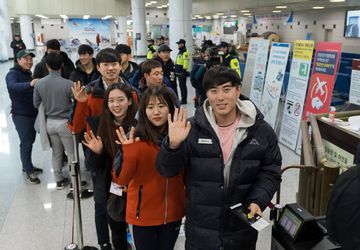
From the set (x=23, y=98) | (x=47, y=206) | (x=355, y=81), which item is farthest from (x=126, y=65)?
(x=355, y=81)

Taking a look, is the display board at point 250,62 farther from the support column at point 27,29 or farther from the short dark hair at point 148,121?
the support column at point 27,29

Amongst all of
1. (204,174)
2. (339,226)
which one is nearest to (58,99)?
(204,174)

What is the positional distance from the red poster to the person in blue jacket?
367cm

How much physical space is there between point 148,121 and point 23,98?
281 cm

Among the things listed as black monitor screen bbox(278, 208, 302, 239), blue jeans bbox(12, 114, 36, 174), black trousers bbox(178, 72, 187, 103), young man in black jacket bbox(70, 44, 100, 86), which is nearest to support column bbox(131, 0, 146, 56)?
black trousers bbox(178, 72, 187, 103)

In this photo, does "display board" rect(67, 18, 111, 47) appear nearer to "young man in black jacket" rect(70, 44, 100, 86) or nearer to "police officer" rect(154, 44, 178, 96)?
"police officer" rect(154, 44, 178, 96)

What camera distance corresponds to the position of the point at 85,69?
4312 millimetres

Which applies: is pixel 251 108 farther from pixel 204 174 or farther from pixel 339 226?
pixel 339 226

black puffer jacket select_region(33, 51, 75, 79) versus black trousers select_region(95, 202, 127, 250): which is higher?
black puffer jacket select_region(33, 51, 75, 79)

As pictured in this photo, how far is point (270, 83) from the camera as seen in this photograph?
20.4 ft

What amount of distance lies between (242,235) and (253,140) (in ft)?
1.67

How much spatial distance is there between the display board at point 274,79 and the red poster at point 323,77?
717mm

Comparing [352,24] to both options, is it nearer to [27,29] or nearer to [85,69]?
[85,69]

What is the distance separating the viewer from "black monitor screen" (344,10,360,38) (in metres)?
15.0
